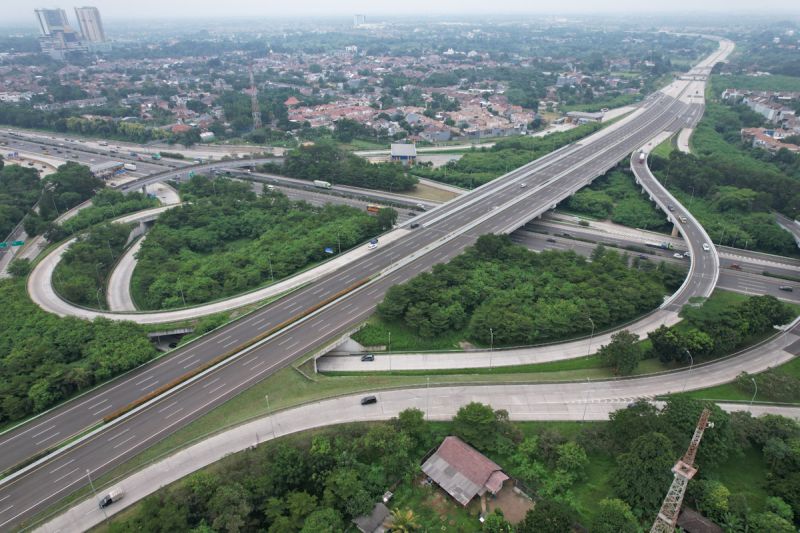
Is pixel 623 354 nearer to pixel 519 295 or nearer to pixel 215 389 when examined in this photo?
pixel 519 295

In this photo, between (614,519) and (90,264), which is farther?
(90,264)

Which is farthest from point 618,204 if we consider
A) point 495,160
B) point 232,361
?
point 232,361

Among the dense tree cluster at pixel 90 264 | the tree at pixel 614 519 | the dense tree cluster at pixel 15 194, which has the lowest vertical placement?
the dense tree cluster at pixel 15 194

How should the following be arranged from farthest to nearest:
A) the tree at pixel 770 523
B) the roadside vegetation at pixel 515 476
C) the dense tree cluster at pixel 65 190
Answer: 1. the dense tree cluster at pixel 65 190
2. the roadside vegetation at pixel 515 476
3. the tree at pixel 770 523

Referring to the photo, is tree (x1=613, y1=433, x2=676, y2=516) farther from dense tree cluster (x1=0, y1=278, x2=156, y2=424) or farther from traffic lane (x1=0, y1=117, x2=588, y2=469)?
dense tree cluster (x1=0, y1=278, x2=156, y2=424)

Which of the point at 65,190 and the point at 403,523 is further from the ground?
the point at 403,523

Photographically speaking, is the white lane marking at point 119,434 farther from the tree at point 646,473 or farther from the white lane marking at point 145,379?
the tree at point 646,473

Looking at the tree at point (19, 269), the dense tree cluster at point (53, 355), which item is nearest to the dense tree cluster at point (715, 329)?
the dense tree cluster at point (53, 355)
